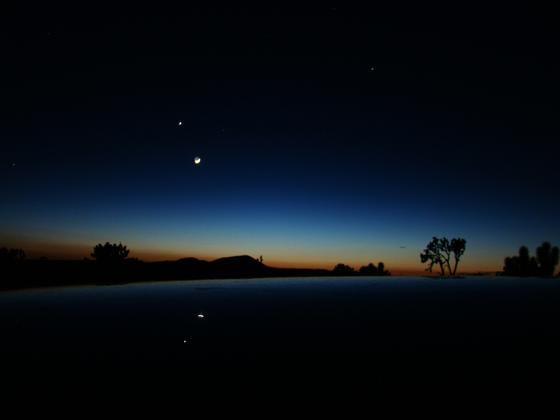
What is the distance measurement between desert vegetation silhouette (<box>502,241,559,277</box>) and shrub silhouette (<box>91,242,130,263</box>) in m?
167

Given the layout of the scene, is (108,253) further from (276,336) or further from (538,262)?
(538,262)

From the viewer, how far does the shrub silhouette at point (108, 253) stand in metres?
93.9

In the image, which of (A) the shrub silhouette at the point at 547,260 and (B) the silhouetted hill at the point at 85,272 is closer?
(B) the silhouetted hill at the point at 85,272

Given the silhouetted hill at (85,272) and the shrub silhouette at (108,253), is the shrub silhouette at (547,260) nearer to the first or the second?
the silhouetted hill at (85,272)

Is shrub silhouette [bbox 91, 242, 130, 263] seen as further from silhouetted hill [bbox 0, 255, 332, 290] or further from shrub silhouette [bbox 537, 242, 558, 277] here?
shrub silhouette [bbox 537, 242, 558, 277]

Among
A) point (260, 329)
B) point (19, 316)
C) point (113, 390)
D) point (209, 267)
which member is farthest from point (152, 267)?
point (113, 390)

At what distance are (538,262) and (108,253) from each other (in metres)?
177

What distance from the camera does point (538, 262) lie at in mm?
146250

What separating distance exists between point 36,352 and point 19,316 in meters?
13.0

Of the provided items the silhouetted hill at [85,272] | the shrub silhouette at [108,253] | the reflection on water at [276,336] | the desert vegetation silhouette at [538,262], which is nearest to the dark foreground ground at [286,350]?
the reflection on water at [276,336]

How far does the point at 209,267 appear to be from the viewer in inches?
5817

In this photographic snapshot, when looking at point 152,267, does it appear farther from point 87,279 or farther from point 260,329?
point 260,329

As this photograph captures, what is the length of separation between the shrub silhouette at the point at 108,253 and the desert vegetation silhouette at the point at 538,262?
549ft

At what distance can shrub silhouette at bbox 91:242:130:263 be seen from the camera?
3698 inches
